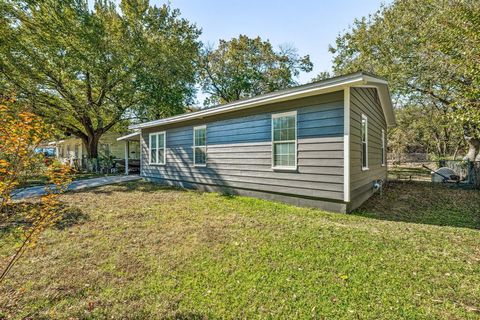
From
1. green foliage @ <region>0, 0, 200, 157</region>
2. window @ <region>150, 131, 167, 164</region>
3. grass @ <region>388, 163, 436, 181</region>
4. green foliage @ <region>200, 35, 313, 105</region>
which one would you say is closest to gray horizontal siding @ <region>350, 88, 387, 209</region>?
grass @ <region>388, 163, 436, 181</region>

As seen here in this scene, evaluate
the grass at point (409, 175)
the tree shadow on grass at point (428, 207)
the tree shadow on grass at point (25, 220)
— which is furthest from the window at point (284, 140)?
the grass at point (409, 175)

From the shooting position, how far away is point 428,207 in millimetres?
6168

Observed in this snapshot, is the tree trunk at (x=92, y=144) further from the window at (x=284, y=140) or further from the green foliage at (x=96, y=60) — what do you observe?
the window at (x=284, y=140)

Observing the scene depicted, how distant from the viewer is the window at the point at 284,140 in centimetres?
596

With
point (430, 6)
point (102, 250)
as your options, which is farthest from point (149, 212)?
point (430, 6)

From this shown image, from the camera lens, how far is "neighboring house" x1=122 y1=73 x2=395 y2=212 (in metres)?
5.15

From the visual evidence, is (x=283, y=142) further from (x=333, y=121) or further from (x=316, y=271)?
(x=316, y=271)

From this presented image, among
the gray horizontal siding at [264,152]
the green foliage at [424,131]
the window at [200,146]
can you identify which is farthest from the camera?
the green foliage at [424,131]

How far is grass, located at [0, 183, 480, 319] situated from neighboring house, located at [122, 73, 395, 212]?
862 mm

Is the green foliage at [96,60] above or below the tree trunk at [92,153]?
above

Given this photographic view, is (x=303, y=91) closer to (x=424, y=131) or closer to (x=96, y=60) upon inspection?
(x=96, y=60)

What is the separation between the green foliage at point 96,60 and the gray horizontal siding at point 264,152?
310 inches

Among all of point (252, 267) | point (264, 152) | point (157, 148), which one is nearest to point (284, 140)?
point (264, 152)

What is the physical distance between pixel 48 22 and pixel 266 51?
16.0m
